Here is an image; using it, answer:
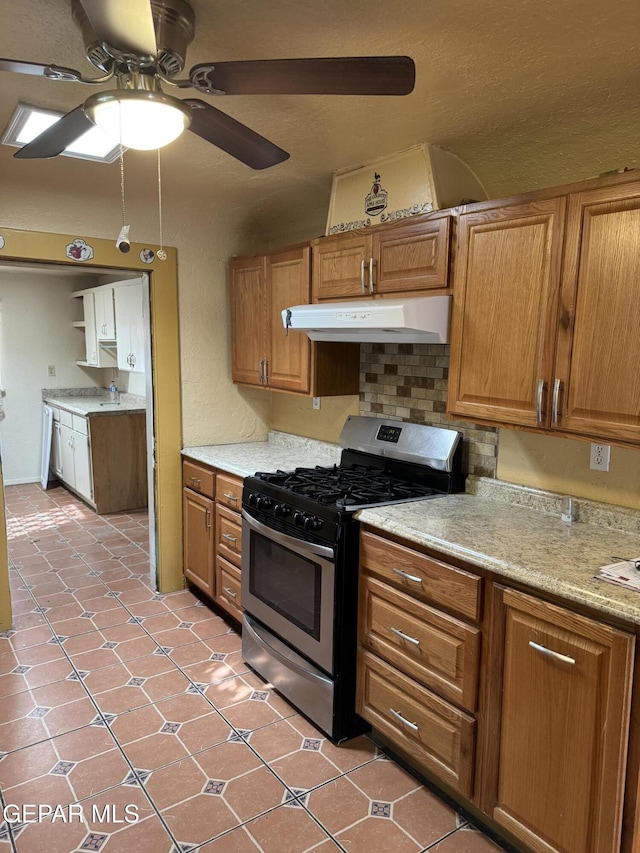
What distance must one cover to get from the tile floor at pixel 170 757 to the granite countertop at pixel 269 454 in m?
0.92

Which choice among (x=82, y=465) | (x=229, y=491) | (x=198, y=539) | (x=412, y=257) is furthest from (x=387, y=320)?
(x=82, y=465)

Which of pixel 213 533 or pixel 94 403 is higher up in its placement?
pixel 94 403

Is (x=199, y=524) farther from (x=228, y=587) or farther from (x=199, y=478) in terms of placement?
(x=228, y=587)

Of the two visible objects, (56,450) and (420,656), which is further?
(56,450)

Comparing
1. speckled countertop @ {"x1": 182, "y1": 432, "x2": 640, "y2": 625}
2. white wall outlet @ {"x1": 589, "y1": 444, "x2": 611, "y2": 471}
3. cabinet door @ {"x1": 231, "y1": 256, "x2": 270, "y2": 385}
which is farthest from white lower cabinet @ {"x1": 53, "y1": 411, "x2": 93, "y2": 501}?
white wall outlet @ {"x1": 589, "y1": 444, "x2": 611, "y2": 471}

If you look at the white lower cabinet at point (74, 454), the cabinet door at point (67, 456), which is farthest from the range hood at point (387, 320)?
the cabinet door at point (67, 456)

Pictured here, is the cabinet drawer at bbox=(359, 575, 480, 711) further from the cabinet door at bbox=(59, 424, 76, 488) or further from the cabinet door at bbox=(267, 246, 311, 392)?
the cabinet door at bbox=(59, 424, 76, 488)

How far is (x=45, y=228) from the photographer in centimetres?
310

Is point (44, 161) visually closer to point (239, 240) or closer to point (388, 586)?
point (239, 240)

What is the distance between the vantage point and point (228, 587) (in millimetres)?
3201

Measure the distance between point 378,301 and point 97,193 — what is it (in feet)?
5.73

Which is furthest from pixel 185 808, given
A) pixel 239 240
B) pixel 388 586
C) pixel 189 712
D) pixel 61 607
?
pixel 239 240

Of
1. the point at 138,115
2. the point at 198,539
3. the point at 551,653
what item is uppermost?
the point at 138,115

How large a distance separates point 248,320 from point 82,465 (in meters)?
A: 2.80
